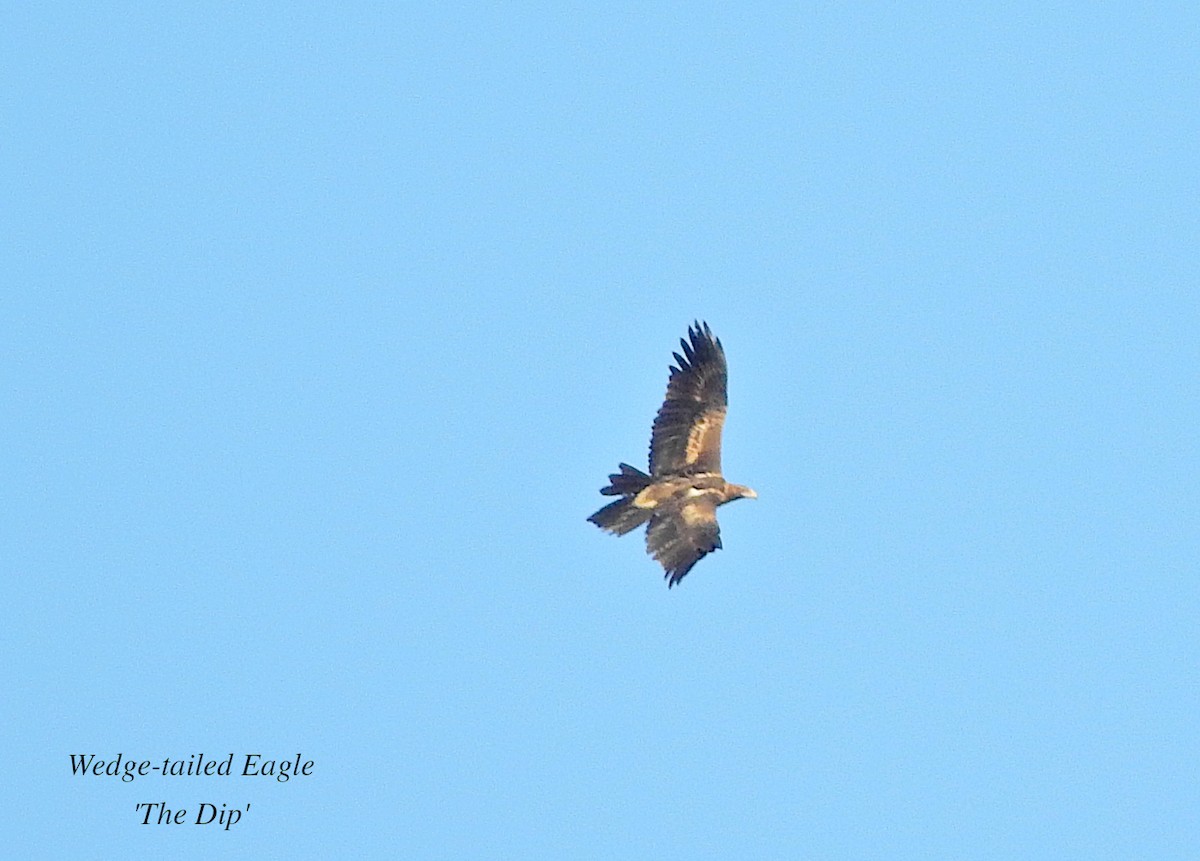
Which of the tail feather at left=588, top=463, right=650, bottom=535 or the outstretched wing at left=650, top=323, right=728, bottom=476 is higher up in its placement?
the outstretched wing at left=650, top=323, right=728, bottom=476

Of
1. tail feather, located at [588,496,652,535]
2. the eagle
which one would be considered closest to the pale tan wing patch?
the eagle

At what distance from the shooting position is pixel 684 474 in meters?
32.6

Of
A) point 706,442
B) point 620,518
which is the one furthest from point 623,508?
point 706,442

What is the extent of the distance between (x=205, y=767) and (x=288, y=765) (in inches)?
53.2

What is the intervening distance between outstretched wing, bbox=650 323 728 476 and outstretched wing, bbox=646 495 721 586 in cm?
98

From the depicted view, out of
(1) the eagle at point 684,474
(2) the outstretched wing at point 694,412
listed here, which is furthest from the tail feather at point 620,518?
(2) the outstretched wing at point 694,412

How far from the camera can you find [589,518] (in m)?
31.7

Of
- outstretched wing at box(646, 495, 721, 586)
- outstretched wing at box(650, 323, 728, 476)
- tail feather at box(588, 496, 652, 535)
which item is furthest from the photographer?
outstretched wing at box(650, 323, 728, 476)

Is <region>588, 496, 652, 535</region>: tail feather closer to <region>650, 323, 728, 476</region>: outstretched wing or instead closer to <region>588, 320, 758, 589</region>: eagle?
<region>588, 320, 758, 589</region>: eagle

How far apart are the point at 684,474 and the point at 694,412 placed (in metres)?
1.09

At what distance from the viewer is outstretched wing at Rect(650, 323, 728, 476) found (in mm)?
32906

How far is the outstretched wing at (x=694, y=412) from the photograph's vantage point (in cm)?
3291

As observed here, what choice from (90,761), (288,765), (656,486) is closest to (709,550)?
(656,486)

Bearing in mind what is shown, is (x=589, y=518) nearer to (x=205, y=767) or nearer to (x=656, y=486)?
(x=656, y=486)
